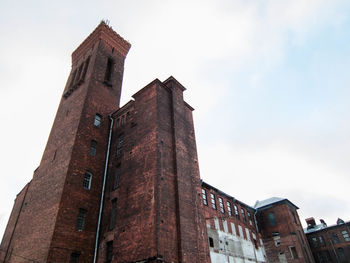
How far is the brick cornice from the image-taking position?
2780 centimetres

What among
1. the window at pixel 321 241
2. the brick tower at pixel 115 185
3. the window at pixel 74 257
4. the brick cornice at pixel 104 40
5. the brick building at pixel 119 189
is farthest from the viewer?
Answer: the window at pixel 321 241

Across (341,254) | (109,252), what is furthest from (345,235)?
(109,252)

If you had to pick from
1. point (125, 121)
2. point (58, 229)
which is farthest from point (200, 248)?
point (125, 121)

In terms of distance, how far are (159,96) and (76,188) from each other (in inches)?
341

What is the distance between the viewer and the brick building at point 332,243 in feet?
124

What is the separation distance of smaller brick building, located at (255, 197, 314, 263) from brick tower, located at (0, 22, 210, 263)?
17.8m

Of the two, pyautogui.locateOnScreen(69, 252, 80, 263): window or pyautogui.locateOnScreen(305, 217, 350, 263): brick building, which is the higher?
pyautogui.locateOnScreen(305, 217, 350, 263): brick building

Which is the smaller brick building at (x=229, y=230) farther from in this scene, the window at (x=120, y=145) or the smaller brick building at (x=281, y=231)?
the window at (x=120, y=145)

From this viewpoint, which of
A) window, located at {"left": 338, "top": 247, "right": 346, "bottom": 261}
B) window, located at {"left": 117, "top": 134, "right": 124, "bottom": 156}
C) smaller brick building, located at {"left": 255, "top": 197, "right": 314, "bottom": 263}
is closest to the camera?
window, located at {"left": 117, "top": 134, "right": 124, "bottom": 156}

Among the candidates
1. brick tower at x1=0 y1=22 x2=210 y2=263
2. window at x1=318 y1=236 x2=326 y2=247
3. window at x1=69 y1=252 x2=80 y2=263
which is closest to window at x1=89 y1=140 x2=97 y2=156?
brick tower at x1=0 y1=22 x2=210 y2=263

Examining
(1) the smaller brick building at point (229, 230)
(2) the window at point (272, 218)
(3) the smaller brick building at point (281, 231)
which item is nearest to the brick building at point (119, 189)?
(1) the smaller brick building at point (229, 230)

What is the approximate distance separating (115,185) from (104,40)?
1615cm

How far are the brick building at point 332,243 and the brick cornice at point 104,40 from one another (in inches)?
1502

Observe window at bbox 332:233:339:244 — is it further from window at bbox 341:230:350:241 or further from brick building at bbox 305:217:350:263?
window at bbox 341:230:350:241
